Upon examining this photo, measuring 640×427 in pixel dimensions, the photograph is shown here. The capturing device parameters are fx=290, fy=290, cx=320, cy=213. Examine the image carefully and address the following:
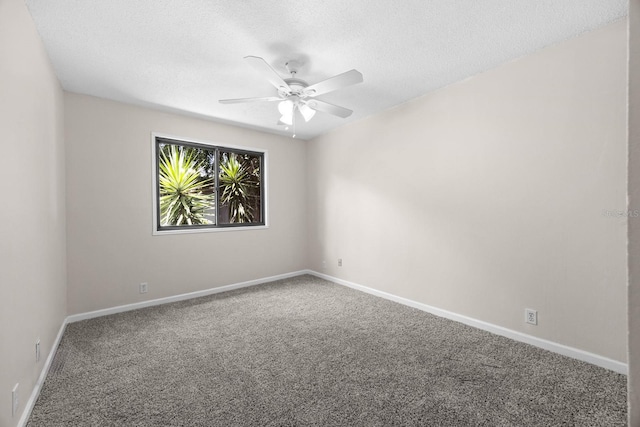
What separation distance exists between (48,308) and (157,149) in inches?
81.3

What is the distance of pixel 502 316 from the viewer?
262 centimetres

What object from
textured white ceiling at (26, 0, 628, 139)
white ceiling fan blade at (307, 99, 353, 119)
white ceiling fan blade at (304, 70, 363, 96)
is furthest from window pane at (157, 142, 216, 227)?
white ceiling fan blade at (304, 70, 363, 96)

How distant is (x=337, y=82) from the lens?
2248mm

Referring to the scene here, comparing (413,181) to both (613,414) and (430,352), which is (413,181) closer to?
(430,352)

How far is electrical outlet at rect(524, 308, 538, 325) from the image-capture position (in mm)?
2400

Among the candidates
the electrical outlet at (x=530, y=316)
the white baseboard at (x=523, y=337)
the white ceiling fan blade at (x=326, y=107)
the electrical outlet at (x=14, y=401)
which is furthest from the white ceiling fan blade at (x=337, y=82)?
the electrical outlet at (x=14, y=401)

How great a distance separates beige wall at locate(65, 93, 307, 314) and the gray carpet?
0.50 meters

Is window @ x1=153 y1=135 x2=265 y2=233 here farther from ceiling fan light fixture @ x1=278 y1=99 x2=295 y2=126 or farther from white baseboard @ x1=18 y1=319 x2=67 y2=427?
ceiling fan light fixture @ x1=278 y1=99 x2=295 y2=126

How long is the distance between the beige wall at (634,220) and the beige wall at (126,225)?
3972 millimetres

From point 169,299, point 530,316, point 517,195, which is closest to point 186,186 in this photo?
point 169,299

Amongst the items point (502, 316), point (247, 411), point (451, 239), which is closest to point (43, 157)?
point (247, 411)

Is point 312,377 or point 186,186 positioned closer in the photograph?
point 312,377

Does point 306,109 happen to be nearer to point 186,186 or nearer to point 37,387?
point 186,186

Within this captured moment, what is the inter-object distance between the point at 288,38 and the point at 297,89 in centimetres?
46
